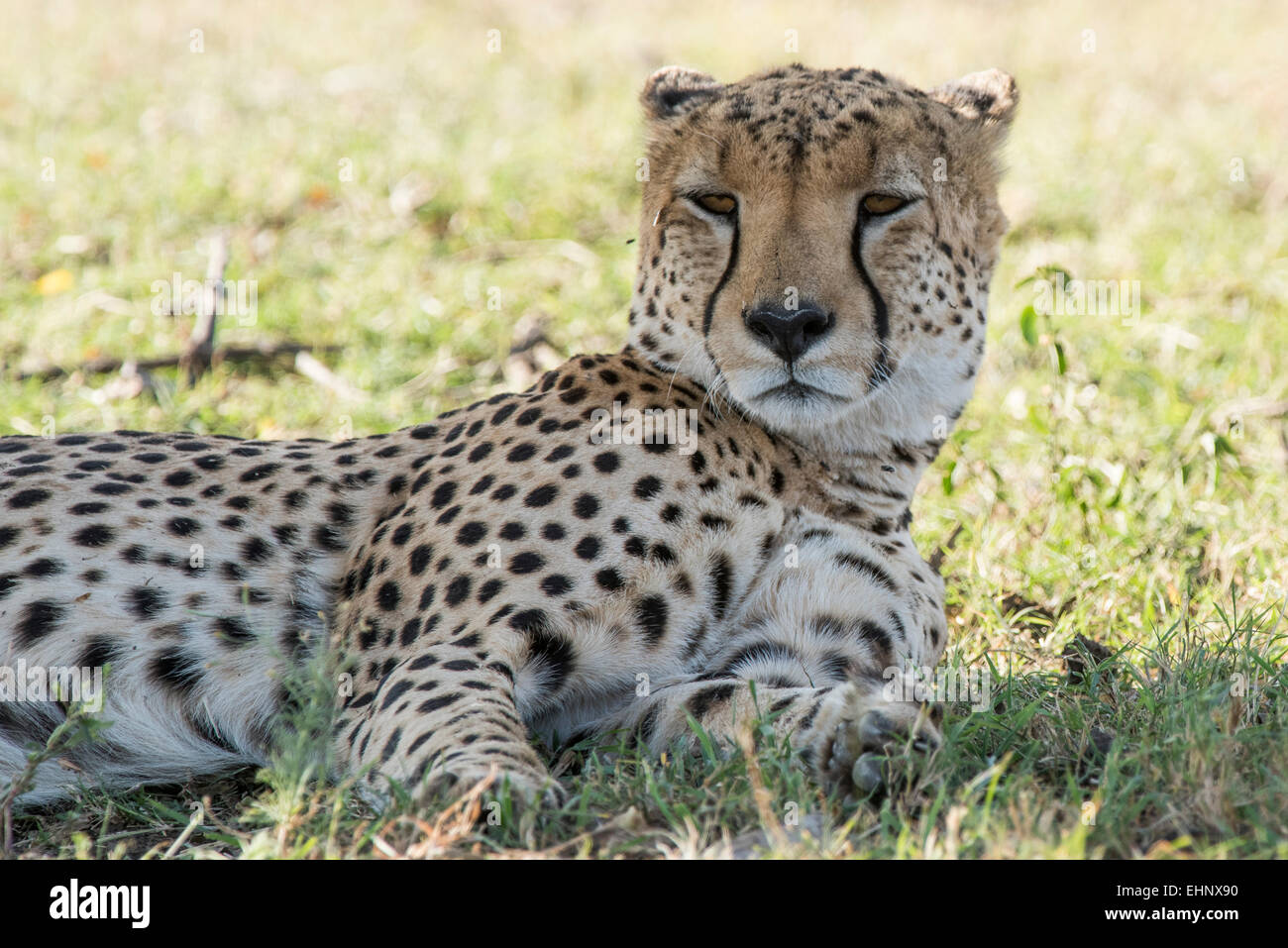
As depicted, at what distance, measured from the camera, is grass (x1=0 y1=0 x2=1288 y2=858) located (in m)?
2.47

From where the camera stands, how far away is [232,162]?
7266mm

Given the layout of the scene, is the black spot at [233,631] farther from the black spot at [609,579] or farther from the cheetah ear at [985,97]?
the cheetah ear at [985,97]

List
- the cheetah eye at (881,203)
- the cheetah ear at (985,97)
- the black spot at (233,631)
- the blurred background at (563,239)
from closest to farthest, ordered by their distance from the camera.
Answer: the black spot at (233,631)
the cheetah eye at (881,203)
the cheetah ear at (985,97)
the blurred background at (563,239)

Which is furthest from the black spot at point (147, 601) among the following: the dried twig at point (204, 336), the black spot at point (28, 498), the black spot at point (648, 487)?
the dried twig at point (204, 336)

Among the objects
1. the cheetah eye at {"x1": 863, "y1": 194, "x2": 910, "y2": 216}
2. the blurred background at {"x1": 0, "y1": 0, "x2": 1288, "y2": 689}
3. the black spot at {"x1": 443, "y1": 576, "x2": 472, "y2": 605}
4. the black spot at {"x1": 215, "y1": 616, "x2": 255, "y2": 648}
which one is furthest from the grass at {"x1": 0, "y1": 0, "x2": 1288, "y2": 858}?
the cheetah eye at {"x1": 863, "y1": 194, "x2": 910, "y2": 216}

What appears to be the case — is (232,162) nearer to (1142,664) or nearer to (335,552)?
(335,552)

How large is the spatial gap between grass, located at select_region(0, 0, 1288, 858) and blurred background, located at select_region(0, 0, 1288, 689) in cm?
2

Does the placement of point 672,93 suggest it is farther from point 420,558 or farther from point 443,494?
point 420,558

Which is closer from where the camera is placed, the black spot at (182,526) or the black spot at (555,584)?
the black spot at (555,584)

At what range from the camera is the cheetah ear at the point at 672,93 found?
3652 millimetres

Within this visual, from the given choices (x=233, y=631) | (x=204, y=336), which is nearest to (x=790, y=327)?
(x=233, y=631)

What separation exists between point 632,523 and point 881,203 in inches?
36.4

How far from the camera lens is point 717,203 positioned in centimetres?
328

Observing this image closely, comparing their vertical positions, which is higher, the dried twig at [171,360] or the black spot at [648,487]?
the dried twig at [171,360]
